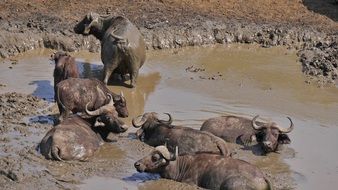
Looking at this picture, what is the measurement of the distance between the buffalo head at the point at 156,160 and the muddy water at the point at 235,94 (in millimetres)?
244

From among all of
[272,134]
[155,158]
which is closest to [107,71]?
[272,134]

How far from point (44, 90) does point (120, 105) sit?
7.67ft

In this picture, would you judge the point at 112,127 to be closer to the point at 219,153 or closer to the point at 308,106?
the point at 219,153

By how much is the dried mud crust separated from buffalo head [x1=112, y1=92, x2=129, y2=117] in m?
5.19

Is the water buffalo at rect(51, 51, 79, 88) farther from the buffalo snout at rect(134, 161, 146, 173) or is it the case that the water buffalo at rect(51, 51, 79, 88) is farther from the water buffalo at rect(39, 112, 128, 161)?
the buffalo snout at rect(134, 161, 146, 173)

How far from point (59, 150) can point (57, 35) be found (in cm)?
839

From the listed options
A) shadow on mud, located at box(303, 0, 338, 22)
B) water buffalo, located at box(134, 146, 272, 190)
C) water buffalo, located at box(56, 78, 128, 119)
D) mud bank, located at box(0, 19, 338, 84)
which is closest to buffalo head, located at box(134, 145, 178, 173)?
water buffalo, located at box(134, 146, 272, 190)

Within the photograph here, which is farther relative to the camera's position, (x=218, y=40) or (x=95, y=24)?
(x=218, y=40)

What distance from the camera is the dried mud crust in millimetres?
19500

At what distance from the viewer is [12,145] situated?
12492 mm

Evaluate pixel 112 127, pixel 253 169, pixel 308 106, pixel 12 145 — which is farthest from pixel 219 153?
pixel 308 106

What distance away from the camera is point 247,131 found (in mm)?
13719

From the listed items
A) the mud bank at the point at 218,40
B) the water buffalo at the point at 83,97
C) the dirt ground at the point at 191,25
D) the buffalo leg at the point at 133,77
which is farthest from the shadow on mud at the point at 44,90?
the mud bank at the point at 218,40

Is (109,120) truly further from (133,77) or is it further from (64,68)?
(133,77)
